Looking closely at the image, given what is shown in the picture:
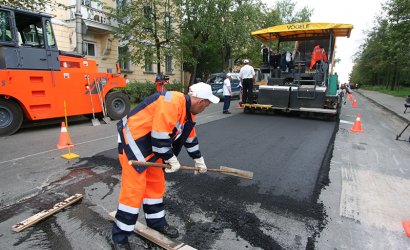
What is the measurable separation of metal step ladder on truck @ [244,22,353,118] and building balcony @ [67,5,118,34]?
30.4 ft

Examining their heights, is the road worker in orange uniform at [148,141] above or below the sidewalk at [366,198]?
above

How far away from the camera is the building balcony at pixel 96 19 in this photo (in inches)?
575

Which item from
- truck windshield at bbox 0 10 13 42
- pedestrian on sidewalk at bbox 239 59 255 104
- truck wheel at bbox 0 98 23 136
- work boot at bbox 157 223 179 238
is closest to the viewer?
work boot at bbox 157 223 179 238

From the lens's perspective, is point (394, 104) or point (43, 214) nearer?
point (43, 214)

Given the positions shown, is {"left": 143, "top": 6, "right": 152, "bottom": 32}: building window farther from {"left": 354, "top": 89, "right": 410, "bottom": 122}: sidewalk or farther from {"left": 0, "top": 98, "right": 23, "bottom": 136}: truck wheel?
{"left": 354, "top": 89, "right": 410, "bottom": 122}: sidewalk

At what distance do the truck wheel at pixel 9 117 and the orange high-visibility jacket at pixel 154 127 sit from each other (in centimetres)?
563

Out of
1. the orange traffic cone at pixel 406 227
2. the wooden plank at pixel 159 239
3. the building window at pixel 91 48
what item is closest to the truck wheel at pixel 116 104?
the wooden plank at pixel 159 239

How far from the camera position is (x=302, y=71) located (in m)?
10.2

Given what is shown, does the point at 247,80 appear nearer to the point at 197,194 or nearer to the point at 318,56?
the point at 318,56

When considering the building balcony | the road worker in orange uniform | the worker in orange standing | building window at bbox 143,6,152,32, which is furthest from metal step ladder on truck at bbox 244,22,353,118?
the building balcony

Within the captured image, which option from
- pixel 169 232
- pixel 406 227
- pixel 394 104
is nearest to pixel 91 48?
pixel 169 232

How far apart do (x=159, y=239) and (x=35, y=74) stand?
6.06 meters

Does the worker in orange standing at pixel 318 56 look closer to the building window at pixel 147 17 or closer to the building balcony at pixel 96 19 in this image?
the building window at pixel 147 17

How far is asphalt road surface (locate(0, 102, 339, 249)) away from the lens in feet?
8.58
